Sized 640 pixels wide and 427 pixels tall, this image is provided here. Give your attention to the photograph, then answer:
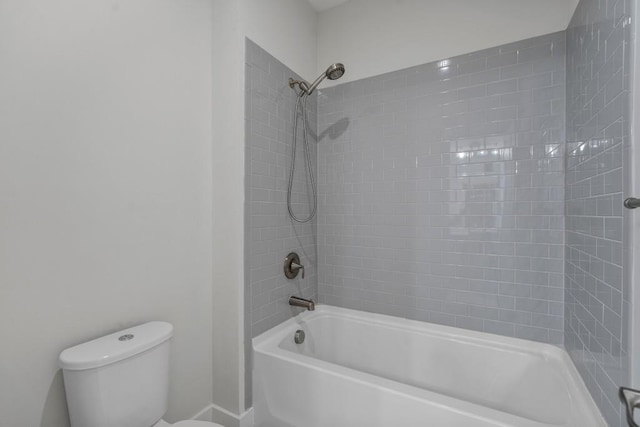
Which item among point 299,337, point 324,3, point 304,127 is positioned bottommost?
point 299,337

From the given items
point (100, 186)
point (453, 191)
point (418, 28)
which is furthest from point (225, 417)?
point (418, 28)

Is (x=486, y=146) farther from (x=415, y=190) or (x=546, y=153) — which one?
(x=415, y=190)

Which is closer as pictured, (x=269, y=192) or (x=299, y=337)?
(x=269, y=192)

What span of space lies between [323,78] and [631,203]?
1711mm

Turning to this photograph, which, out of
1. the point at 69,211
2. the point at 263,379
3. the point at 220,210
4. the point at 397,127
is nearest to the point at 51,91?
the point at 69,211

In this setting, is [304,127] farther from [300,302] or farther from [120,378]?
[120,378]

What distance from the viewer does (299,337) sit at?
2033mm

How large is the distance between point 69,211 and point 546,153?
2.32m

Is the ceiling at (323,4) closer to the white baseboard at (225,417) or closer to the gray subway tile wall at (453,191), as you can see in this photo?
the gray subway tile wall at (453,191)

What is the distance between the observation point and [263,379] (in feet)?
5.57

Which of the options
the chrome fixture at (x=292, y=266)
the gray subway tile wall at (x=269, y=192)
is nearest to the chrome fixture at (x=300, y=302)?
the gray subway tile wall at (x=269, y=192)

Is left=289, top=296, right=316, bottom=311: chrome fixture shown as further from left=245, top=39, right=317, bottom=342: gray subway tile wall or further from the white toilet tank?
the white toilet tank

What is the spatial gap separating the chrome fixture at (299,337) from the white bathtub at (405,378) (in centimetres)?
4

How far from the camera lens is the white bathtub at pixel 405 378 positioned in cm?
126
